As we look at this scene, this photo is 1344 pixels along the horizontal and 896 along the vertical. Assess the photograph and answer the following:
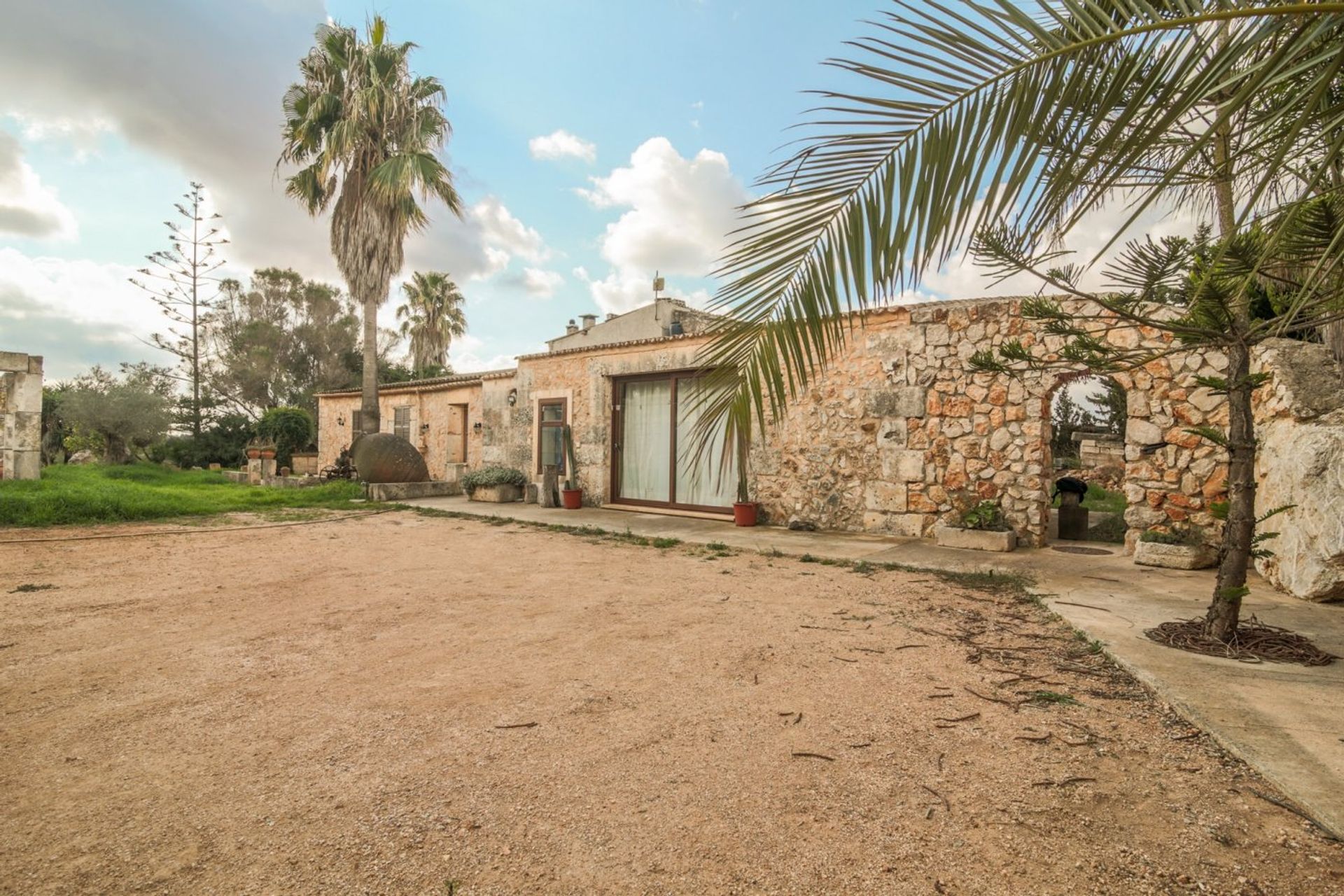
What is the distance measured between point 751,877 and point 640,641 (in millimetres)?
1908

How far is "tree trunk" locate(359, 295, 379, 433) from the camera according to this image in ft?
47.1

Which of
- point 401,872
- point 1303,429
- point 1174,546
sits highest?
point 1303,429

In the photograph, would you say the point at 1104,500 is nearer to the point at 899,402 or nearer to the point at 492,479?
the point at 899,402

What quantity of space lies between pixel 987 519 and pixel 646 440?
5.17 metres

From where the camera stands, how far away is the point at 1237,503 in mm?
3051

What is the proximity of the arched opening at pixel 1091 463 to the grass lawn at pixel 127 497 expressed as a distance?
35.0 ft

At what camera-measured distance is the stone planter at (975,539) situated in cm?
634

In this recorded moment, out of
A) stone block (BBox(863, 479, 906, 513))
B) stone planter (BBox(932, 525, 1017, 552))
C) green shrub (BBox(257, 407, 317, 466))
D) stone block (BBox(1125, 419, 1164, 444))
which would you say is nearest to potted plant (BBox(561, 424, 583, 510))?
stone block (BBox(863, 479, 906, 513))

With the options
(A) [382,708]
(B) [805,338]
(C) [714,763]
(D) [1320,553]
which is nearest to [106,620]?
(A) [382,708]

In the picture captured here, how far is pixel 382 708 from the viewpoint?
2.48 meters

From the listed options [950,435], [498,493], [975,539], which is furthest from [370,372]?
[975,539]

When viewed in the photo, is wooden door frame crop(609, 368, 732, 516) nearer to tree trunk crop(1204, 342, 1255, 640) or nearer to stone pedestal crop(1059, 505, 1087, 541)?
stone pedestal crop(1059, 505, 1087, 541)

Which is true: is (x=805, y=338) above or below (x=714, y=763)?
above

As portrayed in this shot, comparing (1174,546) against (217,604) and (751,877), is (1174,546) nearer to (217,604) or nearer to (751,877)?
(751,877)
